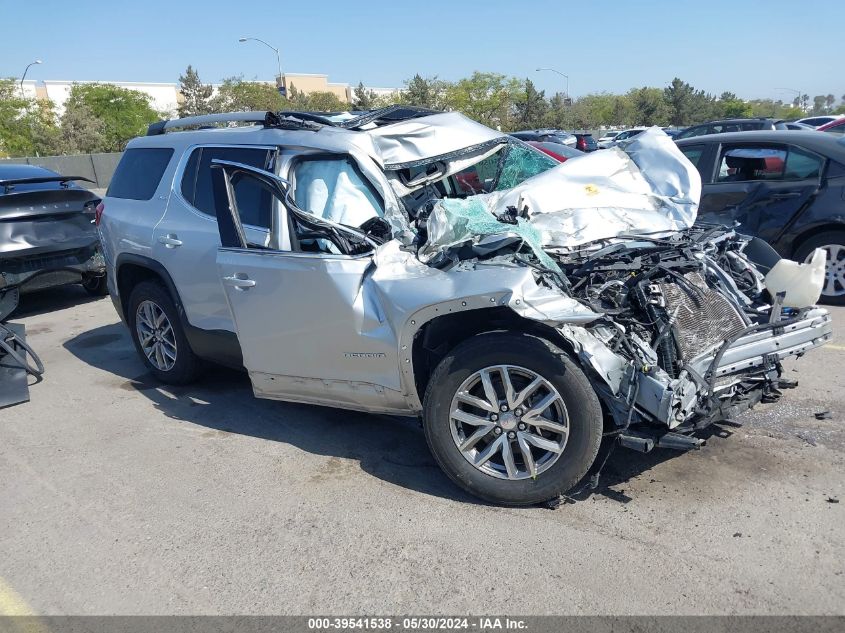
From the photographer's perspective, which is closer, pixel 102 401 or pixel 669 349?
pixel 669 349

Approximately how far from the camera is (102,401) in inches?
224

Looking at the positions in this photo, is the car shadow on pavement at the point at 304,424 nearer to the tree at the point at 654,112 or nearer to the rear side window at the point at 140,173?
the rear side window at the point at 140,173

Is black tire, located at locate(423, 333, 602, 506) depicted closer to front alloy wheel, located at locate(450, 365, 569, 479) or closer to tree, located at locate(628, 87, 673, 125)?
front alloy wheel, located at locate(450, 365, 569, 479)

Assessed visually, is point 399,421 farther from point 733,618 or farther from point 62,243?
point 62,243

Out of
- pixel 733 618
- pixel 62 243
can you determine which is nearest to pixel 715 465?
pixel 733 618

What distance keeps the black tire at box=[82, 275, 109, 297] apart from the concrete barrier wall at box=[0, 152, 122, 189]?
94.2 feet

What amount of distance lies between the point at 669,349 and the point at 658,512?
0.83 meters

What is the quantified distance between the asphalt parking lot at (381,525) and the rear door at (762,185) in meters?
2.50

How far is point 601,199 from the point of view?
4719 mm

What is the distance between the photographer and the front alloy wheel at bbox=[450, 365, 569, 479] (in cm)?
349

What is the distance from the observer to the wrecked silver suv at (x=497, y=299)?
3.45 metres

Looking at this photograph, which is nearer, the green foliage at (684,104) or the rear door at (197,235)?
the rear door at (197,235)


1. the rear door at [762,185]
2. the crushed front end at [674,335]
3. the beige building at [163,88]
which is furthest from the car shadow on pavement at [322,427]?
the beige building at [163,88]

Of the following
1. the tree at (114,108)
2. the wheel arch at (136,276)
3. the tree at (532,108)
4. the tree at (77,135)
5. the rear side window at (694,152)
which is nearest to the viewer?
the wheel arch at (136,276)
